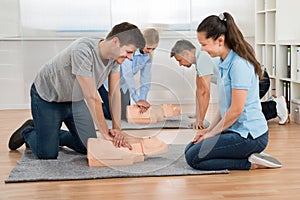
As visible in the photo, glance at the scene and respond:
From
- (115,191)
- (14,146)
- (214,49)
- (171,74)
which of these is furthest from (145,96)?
(14,146)

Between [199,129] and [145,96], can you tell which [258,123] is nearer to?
[199,129]

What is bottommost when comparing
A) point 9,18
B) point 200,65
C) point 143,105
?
point 143,105

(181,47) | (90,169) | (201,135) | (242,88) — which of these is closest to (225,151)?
(201,135)

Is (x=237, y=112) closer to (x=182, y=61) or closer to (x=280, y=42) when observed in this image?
(x=182, y=61)

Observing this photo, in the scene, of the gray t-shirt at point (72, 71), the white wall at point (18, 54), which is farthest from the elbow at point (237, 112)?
the white wall at point (18, 54)

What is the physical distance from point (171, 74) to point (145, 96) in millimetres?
291

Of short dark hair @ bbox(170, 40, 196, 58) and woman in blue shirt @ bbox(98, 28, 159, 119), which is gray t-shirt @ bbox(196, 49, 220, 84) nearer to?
short dark hair @ bbox(170, 40, 196, 58)

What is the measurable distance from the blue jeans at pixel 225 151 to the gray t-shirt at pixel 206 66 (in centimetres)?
27

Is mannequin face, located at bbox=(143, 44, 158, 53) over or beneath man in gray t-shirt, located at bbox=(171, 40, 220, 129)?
over

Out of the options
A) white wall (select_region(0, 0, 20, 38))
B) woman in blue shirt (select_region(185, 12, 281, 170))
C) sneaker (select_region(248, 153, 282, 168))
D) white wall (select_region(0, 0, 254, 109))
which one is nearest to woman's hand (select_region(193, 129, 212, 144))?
Result: woman in blue shirt (select_region(185, 12, 281, 170))

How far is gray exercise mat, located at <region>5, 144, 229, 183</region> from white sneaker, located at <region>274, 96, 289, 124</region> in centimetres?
143

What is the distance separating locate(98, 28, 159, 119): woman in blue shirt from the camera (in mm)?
2664

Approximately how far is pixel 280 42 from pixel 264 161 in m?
1.98

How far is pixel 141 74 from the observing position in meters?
2.75
